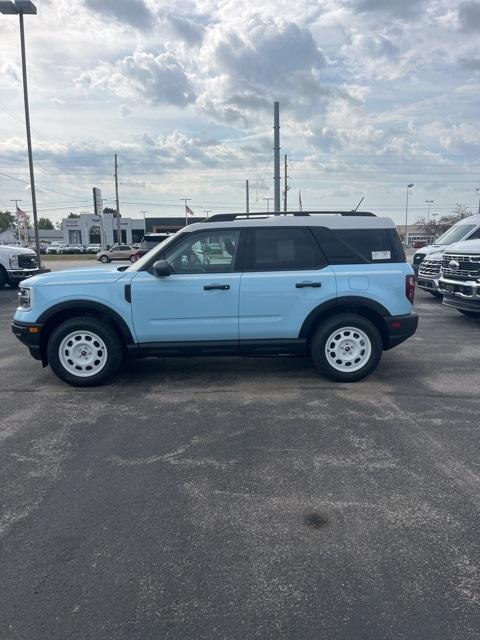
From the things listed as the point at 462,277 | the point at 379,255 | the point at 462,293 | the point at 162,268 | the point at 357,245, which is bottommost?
the point at 462,293

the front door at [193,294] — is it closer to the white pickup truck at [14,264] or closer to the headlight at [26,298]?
the headlight at [26,298]

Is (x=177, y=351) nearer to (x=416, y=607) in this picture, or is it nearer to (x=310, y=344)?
(x=310, y=344)

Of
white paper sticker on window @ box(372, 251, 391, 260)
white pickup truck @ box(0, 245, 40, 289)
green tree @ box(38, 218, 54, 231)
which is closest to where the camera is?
white paper sticker on window @ box(372, 251, 391, 260)

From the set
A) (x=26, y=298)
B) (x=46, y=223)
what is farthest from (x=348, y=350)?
(x=46, y=223)

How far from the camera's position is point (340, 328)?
6262 mm

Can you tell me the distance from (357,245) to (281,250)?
0.92 metres

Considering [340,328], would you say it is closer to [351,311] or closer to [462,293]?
[351,311]

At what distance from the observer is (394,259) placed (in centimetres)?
634

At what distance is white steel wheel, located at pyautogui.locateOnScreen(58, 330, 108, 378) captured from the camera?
615 cm

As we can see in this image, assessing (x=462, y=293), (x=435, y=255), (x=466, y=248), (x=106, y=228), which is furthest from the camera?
(x=106, y=228)

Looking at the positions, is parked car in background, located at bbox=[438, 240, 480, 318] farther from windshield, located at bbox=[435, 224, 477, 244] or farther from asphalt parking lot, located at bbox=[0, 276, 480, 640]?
asphalt parking lot, located at bbox=[0, 276, 480, 640]

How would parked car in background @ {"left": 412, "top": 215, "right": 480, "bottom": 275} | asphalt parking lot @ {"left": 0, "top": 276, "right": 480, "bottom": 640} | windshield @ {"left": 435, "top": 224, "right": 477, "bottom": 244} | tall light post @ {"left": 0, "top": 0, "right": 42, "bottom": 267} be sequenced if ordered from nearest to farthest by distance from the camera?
asphalt parking lot @ {"left": 0, "top": 276, "right": 480, "bottom": 640}, parked car in background @ {"left": 412, "top": 215, "right": 480, "bottom": 275}, windshield @ {"left": 435, "top": 224, "right": 477, "bottom": 244}, tall light post @ {"left": 0, "top": 0, "right": 42, "bottom": 267}

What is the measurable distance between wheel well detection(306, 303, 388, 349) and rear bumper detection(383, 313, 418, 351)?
0.14ft

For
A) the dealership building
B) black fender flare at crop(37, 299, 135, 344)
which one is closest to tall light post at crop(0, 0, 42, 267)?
black fender flare at crop(37, 299, 135, 344)
